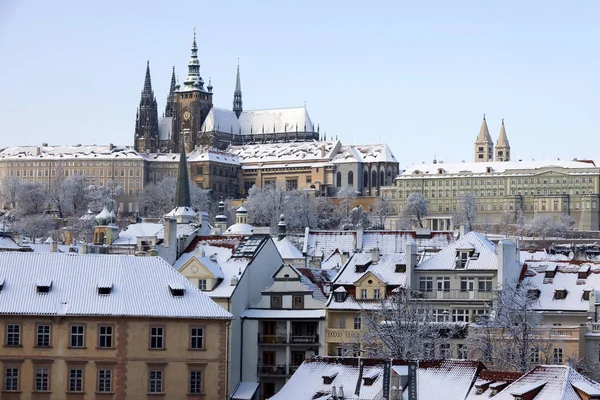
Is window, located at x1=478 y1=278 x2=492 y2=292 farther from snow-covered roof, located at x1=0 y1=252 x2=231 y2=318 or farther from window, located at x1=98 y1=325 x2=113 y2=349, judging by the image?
window, located at x1=98 y1=325 x2=113 y2=349

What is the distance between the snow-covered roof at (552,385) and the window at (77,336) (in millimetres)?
19789

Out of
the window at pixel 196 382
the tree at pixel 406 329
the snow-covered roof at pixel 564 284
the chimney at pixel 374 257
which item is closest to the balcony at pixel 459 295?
the tree at pixel 406 329

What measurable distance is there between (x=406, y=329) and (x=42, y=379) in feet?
51.4

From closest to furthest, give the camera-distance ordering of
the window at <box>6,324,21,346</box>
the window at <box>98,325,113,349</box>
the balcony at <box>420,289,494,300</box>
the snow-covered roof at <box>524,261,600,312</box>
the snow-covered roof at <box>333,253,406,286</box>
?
the window at <box>6,324,21,346</box>
the window at <box>98,325,113,349</box>
the snow-covered roof at <box>524,261,600,312</box>
the balcony at <box>420,289,494,300</box>
the snow-covered roof at <box>333,253,406,286</box>

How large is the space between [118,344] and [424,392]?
15.4 metres

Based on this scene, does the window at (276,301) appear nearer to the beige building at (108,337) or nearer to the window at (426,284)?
the window at (426,284)

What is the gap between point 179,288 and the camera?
203 ft

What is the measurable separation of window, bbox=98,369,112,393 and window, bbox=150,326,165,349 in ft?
7.04

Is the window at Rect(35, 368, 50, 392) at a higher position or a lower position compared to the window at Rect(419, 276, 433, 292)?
lower

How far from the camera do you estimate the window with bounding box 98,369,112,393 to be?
60219 millimetres

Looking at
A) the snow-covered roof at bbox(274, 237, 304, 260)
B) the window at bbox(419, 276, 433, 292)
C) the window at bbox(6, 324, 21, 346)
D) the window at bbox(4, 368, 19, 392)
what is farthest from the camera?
the snow-covered roof at bbox(274, 237, 304, 260)

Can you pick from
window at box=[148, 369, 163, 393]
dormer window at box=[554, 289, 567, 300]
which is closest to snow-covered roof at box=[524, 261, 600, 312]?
dormer window at box=[554, 289, 567, 300]

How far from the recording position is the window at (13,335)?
60.4 meters

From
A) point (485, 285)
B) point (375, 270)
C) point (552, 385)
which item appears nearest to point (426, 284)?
point (485, 285)
